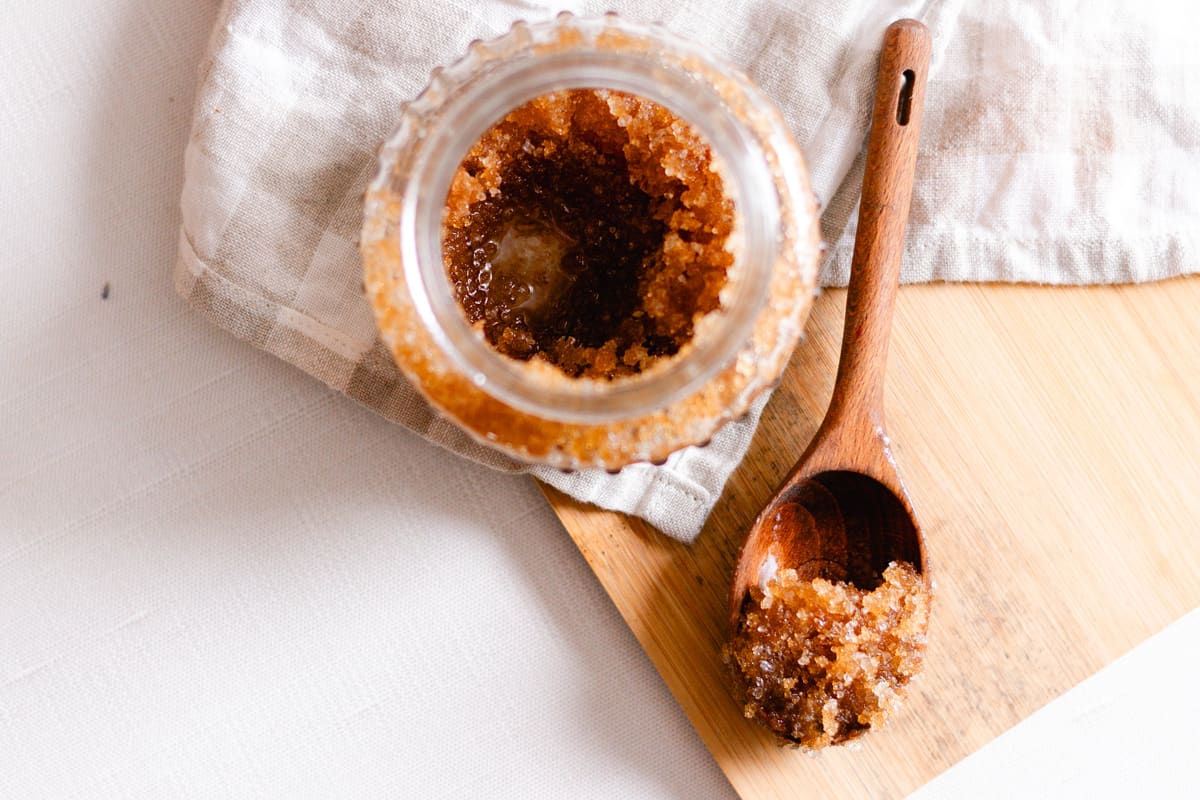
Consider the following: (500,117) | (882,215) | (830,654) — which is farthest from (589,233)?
(830,654)

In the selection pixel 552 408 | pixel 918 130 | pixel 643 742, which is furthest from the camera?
pixel 643 742

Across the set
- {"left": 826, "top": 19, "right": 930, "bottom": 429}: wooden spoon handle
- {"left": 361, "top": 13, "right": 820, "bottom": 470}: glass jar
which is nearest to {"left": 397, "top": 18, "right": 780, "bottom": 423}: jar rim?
{"left": 361, "top": 13, "right": 820, "bottom": 470}: glass jar

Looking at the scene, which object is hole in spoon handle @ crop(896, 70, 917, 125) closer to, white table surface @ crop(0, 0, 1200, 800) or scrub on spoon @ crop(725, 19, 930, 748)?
scrub on spoon @ crop(725, 19, 930, 748)

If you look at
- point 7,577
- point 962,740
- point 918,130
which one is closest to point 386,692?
point 7,577

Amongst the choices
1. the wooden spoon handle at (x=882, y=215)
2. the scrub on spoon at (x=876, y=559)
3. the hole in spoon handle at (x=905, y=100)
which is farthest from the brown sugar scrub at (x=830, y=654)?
the hole in spoon handle at (x=905, y=100)

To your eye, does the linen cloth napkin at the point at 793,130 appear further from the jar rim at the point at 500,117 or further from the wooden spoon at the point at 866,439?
the jar rim at the point at 500,117

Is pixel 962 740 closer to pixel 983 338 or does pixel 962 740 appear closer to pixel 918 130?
pixel 983 338
